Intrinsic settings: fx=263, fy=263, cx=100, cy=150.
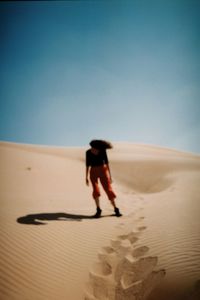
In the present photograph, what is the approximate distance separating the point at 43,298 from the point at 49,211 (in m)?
4.02

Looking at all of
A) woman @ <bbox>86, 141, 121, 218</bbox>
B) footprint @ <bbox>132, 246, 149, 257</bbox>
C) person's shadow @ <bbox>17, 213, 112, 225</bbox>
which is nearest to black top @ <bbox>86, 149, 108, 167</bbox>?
woman @ <bbox>86, 141, 121, 218</bbox>

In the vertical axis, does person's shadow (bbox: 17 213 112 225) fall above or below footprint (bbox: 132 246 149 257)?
above

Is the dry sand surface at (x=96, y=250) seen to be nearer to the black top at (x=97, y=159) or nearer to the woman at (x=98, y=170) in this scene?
the woman at (x=98, y=170)

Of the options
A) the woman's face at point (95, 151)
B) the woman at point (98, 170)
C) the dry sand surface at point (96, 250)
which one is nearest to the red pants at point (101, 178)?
the woman at point (98, 170)

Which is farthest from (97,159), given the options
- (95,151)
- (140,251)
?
(140,251)

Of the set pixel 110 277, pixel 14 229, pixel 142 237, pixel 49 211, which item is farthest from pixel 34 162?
pixel 110 277

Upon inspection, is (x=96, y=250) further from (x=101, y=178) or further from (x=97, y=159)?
(x=97, y=159)

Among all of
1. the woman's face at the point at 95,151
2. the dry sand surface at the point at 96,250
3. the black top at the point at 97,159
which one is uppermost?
the woman's face at the point at 95,151

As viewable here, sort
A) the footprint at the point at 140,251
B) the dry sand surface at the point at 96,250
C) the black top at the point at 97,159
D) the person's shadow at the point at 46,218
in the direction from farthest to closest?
the black top at the point at 97,159 → the person's shadow at the point at 46,218 → the footprint at the point at 140,251 → the dry sand surface at the point at 96,250

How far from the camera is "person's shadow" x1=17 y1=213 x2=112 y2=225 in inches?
250

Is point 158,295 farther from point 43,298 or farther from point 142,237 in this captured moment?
point 142,237

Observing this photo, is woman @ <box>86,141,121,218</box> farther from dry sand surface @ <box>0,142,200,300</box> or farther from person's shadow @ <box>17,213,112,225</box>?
dry sand surface @ <box>0,142,200,300</box>

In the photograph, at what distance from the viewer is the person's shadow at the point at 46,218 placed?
6355 millimetres

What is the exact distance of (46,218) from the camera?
6.87 m
